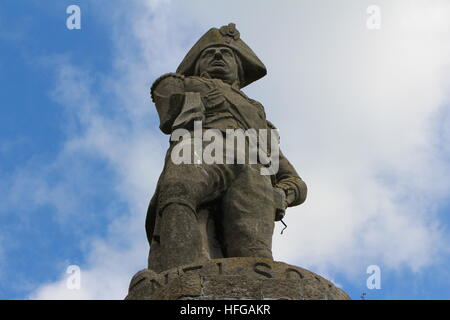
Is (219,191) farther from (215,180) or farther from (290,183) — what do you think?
(290,183)

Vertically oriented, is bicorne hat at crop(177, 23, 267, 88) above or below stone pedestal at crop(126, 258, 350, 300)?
above

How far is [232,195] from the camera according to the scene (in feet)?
34.0

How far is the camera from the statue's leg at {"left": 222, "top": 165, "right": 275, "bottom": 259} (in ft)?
32.6

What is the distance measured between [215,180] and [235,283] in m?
2.24

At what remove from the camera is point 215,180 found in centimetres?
1033

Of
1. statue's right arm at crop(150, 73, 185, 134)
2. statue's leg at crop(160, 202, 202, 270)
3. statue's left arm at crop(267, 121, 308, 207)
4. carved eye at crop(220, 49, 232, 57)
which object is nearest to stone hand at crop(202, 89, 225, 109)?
statue's right arm at crop(150, 73, 185, 134)

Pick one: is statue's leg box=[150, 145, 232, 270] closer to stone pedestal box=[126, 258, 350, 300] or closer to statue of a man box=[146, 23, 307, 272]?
statue of a man box=[146, 23, 307, 272]

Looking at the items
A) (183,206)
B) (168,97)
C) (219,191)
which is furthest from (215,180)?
(168,97)

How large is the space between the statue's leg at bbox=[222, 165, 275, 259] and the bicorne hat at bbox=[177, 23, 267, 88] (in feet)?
8.99

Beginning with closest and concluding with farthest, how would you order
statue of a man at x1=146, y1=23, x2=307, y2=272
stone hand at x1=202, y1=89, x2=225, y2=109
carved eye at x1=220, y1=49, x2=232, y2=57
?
statue of a man at x1=146, y1=23, x2=307, y2=272 < stone hand at x1=202, y1=89, x2=225, y2=109 < carved eye at x1=220, y1=49, x2=232, y2=57

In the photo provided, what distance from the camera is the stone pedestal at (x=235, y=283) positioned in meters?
8.17
